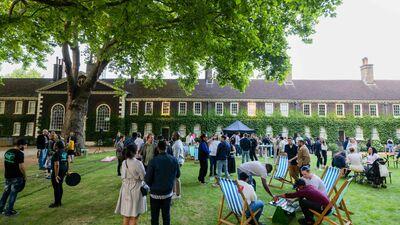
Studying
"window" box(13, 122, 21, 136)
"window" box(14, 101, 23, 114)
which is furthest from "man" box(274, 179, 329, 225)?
"window" box(14, 101, 23, 114)

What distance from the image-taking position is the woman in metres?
5.43

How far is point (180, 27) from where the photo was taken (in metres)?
Result: 9.79

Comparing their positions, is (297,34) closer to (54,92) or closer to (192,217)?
(192,217)

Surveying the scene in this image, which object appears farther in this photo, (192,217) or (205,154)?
(205,154)

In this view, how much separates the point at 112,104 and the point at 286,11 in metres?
30.2

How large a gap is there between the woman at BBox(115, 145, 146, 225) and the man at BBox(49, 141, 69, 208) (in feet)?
9.94

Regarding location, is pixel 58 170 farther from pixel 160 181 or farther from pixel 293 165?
pixel 293 165

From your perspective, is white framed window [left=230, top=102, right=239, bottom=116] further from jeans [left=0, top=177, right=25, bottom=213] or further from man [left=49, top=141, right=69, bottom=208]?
jeans [left=0, top=177, right=25, bottom=213]

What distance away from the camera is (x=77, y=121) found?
20.2 m

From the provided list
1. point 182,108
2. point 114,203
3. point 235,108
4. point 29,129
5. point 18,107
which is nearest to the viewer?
point 114,203

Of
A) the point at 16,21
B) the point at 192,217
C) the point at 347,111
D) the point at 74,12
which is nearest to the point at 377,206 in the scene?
the point at 192,217

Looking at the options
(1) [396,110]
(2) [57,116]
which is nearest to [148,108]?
(2) [57,116]

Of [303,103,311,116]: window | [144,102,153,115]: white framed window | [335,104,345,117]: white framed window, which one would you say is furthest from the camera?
[144,102,153,115]: white framed window

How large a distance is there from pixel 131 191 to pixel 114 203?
118 inches
